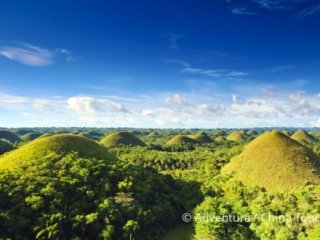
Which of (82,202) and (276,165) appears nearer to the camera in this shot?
(82,202)

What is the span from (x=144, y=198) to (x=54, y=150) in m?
16.0

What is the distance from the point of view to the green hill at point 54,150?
145 feet

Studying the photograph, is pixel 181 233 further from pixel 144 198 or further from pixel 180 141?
pixel 180 141

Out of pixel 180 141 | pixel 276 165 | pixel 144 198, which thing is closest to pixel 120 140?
pixel 180 141

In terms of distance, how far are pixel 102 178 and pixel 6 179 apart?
9.62 meters

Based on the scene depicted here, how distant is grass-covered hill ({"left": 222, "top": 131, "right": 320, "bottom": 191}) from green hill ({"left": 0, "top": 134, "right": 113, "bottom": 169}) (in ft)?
64.4

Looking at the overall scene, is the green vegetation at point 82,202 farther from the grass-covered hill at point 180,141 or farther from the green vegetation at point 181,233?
the grass-covered hill at point 180,141

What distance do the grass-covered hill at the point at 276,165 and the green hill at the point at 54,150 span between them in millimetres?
19621

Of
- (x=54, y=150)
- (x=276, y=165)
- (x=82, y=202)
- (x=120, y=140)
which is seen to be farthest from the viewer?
(x=120, y=140)

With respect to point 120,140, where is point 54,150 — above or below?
above

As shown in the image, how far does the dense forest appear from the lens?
30312 mm

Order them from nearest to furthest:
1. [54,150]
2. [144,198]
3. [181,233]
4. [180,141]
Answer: [181,233], [144,198], [54,150], [180,141]

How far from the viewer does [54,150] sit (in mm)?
46750

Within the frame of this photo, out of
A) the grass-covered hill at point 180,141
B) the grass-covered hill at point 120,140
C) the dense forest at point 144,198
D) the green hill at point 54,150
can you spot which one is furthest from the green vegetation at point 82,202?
the grass-covered hill at point 180,141
